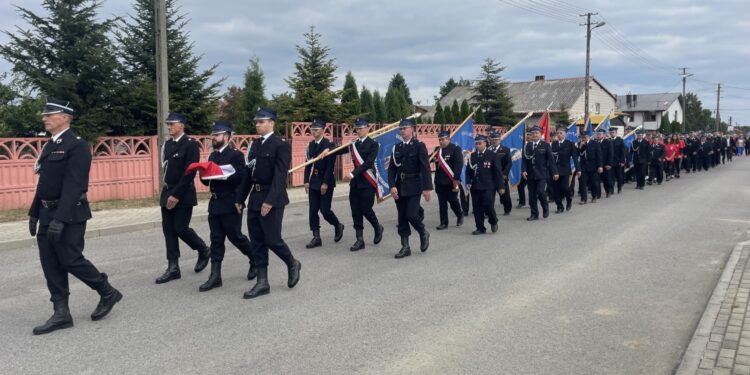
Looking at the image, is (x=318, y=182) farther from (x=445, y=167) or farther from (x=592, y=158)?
(x=592, y=158)

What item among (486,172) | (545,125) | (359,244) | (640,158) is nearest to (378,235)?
(359,244)

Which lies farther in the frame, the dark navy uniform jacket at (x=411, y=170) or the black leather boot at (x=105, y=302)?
the dark navy uniform jacket at (x=411, y=170)

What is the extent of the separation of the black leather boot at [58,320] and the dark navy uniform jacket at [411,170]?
4.20 meters

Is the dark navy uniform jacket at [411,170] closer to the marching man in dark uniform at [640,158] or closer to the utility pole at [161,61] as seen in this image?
the utility pole at [161,61]

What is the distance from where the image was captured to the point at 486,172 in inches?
379

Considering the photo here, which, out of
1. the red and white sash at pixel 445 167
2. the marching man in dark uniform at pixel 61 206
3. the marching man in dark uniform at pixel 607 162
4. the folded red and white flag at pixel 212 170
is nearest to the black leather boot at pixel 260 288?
the folded red and white flag at pixel 212 170

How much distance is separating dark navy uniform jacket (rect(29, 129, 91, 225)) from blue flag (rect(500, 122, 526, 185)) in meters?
9.54

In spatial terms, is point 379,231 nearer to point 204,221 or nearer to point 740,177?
point 204,221

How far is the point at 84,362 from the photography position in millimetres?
4070

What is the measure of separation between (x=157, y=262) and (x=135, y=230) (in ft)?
10.1

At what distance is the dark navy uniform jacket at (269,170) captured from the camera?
223 inches

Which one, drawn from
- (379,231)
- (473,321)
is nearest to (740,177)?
(379,231)

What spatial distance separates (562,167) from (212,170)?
890 cm

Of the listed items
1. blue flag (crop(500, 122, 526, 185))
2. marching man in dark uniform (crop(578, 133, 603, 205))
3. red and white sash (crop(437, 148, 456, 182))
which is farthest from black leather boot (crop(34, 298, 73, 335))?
marching man in dark uniform (crop(578, 133, 603, 205))
